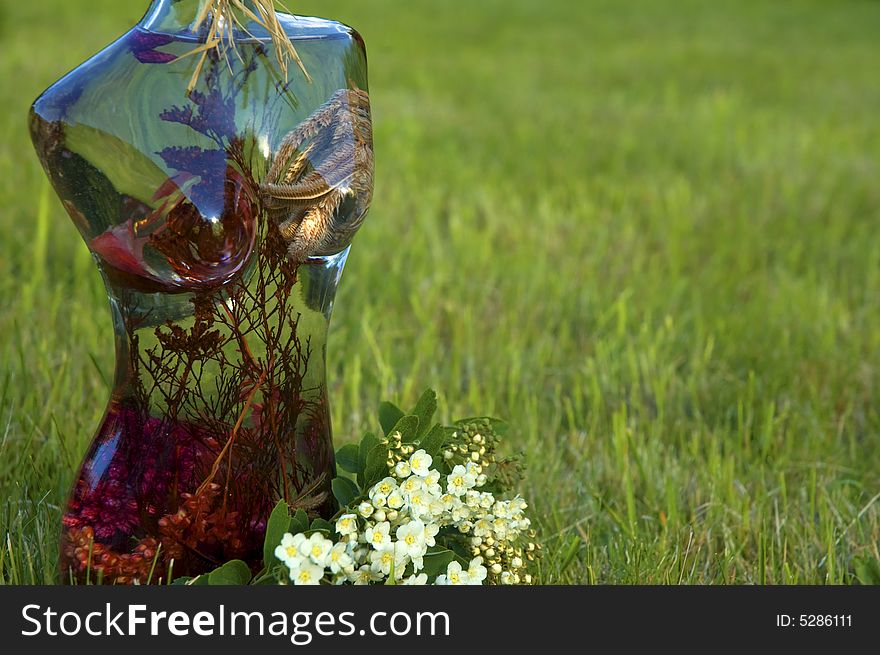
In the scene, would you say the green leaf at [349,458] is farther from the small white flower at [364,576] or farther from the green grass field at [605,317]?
the green grass field at [605,317]

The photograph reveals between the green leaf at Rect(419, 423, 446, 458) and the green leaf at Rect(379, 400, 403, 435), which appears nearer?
the green leaf at Rect(419, 423, 446, 458)

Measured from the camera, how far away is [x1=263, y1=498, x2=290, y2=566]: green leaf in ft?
4.66

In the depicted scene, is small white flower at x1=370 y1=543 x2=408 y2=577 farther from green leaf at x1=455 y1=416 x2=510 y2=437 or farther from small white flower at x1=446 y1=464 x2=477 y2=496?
green leaf at x1=455 y1=416 x2=510 y2=437

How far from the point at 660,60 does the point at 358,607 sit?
7859 mm

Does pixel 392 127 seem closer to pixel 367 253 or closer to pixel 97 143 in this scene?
pixel 367 253

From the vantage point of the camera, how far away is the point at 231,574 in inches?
56.7

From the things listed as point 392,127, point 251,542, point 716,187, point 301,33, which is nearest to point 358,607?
point 251,542

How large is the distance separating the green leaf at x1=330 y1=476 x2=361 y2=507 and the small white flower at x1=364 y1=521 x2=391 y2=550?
0.16 m

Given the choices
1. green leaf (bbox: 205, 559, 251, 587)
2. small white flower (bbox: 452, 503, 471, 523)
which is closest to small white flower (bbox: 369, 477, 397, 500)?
small white flower (bbox: 452, 503, 471, 523)

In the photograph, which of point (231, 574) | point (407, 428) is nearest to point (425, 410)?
point (407, 428)

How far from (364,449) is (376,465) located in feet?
0.23

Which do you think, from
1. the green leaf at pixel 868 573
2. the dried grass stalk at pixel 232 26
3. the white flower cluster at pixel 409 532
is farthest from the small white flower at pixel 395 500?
the green leaf at pixel 868 573

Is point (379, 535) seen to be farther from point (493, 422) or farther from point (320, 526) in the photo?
point (493, 422)

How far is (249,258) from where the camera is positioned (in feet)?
4.70
